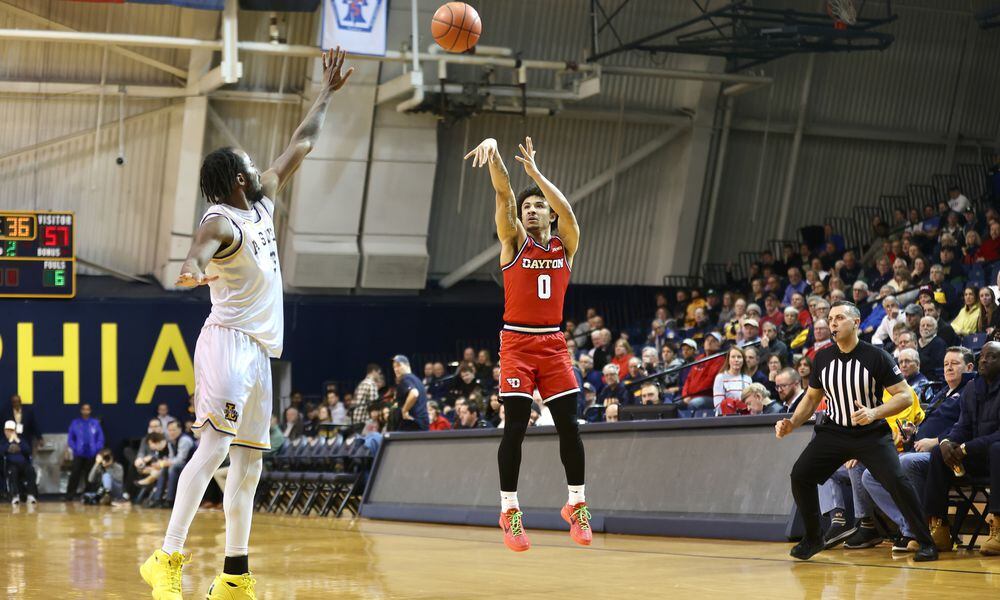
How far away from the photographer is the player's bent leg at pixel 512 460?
23.8 feet

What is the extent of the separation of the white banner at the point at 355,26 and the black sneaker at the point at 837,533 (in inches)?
456

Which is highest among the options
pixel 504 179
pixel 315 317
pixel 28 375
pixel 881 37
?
pixel 881 37

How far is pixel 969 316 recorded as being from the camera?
1398 cm

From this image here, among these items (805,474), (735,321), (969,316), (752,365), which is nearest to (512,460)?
(805,474)

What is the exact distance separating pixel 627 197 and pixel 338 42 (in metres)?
7.87

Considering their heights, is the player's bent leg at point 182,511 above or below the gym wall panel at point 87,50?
below

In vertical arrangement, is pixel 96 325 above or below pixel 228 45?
below

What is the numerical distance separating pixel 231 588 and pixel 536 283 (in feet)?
8.08

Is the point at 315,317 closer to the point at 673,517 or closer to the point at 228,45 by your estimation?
the point at 228,45

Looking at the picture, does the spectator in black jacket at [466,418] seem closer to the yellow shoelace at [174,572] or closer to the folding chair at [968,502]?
the folding chair at [968,502]

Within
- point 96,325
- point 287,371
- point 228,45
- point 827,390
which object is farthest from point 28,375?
point 827,390

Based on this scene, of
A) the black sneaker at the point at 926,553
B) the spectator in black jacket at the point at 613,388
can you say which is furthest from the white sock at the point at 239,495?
the spectator in black jacket at the point at 613,388

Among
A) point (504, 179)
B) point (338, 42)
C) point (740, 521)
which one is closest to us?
point (504, 179)

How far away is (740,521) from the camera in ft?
33.3
